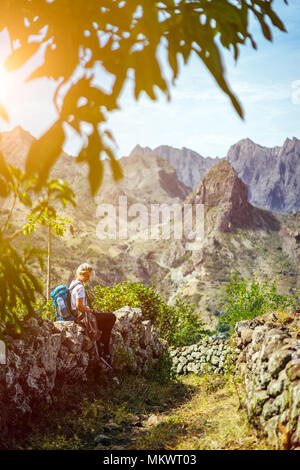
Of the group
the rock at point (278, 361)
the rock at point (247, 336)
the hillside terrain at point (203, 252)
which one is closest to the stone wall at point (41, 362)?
the rock at point (247, 336)

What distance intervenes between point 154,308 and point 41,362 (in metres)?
8.55

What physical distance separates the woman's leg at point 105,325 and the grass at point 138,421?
663mm

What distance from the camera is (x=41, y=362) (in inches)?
214

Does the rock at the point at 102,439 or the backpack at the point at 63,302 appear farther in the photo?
the backpack at the point at 63,302

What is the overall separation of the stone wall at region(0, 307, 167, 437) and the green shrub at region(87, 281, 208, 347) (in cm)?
352

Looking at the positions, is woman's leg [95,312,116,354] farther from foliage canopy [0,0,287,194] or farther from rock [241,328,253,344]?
foliage canopy [0,0,287,194]

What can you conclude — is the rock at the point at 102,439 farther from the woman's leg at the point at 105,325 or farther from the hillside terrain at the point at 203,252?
the hillside terrain at the point at 203,252

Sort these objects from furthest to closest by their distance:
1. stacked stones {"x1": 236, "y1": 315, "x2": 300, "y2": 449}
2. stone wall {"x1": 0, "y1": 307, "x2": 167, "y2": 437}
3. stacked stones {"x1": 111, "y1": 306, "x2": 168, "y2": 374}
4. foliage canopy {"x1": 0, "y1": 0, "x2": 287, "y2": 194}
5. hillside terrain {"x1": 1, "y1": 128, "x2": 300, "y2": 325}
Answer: hillside terrain {"x1": 1, "y1": 128, "x2": 300, "y2": 325} → stacked stones {"x1": 111, "y1": 306, "x2": 168, "y2": 374} → stone wall {"x1": 0, "y1": 307, "x2": 167, "y2": 437} → stacked stones {"x1": 236, "y1": 315, "x2": 300, "y2": 449} → foliage canopy {"x1": 0, "y1": 0, "x2": 287, "y2": 194}

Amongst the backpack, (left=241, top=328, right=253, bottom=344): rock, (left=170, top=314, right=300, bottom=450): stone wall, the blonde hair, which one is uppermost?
the blonde hair

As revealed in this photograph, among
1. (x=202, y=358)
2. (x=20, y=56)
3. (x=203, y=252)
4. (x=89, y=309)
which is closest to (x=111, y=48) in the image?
(x=20, y=56)

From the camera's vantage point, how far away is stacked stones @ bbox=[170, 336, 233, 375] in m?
10.4

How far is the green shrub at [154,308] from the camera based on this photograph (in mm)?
11453

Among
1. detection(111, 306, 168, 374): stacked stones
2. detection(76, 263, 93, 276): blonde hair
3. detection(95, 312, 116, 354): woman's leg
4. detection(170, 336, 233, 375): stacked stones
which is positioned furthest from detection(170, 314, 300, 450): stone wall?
detection(170, 336, 233, 375): stacked stones

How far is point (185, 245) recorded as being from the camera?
184 m
